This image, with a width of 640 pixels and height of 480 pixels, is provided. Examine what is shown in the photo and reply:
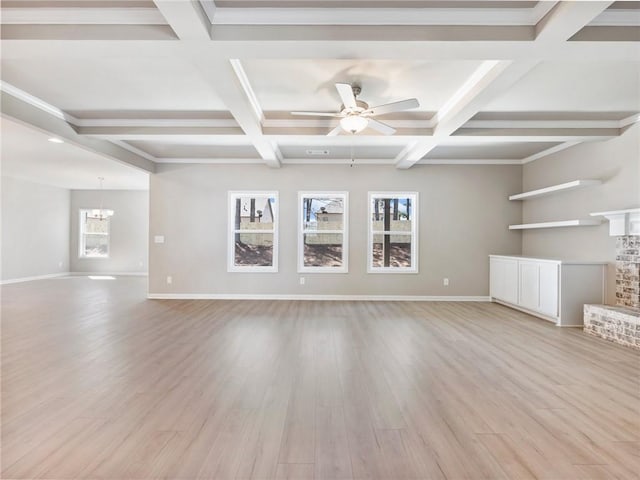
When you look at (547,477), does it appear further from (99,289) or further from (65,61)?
(99,289)

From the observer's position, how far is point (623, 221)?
4289 mm

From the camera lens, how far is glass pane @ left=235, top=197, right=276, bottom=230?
692cm

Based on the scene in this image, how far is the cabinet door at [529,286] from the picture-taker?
521 cm

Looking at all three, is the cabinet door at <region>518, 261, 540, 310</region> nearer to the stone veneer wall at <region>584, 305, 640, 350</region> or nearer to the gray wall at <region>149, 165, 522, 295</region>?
the stone veneer wall at <region>584, 305, 640, 350</region>

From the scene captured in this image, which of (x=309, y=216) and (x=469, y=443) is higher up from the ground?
(x=309, y=216)

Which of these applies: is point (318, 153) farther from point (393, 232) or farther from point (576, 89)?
point (576, 89)

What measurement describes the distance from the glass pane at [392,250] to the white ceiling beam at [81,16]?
17.3 ft

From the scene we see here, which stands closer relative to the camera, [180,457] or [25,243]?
[180,457]

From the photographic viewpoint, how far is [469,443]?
6.45ft

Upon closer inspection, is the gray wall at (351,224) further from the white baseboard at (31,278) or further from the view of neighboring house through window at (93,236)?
the view of neighboring house through window at (93,236)

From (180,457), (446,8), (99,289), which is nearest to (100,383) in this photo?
(180,457)

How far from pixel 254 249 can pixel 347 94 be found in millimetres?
4391

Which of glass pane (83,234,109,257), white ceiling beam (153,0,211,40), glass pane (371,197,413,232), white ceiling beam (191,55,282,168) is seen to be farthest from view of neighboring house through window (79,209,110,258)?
white ceiling beam (153,0,211,40)

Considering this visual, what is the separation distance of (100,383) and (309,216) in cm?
471
